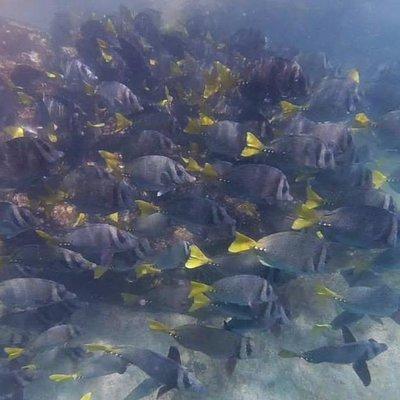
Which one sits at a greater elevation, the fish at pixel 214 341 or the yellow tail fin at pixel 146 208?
the yellow tail fin at pixel 146 208

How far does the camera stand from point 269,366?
5301 millimetres

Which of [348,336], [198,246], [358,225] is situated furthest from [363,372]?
[198,246]

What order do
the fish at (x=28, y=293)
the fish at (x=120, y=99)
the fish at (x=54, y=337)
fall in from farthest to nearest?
the fish at (x=120, y=99) → the fish at (x=54, y=337) → the fish at (x=28, y=293)

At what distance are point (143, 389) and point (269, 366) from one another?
5.63ft

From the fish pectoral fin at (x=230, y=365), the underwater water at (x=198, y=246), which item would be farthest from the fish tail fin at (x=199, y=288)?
the fish pectoral fin at (x=230, y=365)

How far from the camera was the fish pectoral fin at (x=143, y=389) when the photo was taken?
15.6 ft

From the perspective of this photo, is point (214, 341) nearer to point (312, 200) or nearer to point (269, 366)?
point (269, 366)

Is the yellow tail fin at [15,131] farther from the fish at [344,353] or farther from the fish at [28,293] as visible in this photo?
the fish at [344,353]

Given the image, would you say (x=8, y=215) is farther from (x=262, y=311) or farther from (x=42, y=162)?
(x=262, y=311)

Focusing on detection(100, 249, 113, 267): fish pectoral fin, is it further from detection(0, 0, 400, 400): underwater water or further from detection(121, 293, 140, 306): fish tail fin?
detection(121, 293, 140, 306): fish tail fin

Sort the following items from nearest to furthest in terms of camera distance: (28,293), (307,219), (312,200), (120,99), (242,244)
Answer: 1. (242,244)
2. (28,293)
3. (307,219)
4. (312,200)
5. (120,99)

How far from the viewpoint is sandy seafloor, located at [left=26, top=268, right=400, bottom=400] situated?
5.05 meters

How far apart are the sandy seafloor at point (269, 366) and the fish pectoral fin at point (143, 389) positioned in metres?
0.20

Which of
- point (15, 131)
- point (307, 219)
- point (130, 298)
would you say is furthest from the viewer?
point (15, 131)
